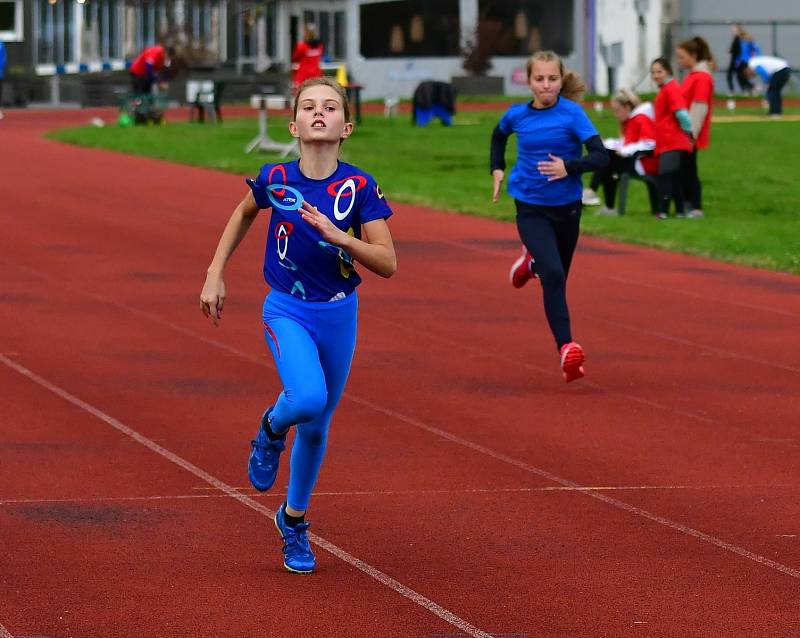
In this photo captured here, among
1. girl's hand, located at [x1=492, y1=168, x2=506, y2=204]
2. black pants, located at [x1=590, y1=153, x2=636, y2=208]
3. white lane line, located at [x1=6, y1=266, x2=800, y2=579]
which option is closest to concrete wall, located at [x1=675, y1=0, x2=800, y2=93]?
black pants, located at [x1=590, y1=153, x2=636, y2=208]

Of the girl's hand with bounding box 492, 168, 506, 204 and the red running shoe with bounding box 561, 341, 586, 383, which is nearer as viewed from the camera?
the red running shoe with bounding box 561, 341, 586, 383

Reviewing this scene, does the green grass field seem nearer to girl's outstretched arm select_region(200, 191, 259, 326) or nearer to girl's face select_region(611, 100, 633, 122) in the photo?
girl's face select_region(611, 100, 633, 122)

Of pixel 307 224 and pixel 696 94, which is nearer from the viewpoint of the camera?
pixel 307 224

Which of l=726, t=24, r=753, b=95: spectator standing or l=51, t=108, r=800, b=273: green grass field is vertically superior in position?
l=726, t=24, r=753, b=95: spectator standing

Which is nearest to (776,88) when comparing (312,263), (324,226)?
(312,263)

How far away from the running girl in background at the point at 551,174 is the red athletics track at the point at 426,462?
1.99 feet

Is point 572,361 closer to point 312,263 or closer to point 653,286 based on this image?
point 312,263

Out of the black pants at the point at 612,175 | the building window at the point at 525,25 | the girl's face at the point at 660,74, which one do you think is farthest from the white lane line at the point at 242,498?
the building window at the point at 525,25

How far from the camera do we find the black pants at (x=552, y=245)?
1113 cm

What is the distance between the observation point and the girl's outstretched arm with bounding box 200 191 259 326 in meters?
6.59

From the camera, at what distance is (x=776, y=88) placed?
3966 centimetres

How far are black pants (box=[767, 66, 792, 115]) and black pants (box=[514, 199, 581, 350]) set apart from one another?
28.5 metres

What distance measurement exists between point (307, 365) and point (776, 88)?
3464cm

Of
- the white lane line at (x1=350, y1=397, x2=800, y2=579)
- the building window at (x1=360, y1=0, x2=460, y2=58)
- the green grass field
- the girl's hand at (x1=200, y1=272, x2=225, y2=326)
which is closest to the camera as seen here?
the girl's hand at (x1=200, y1=272, x2=225, y2=326)
